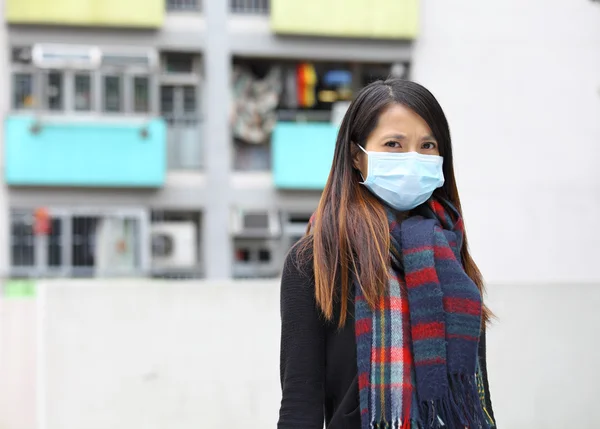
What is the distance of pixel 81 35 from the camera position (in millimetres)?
16812

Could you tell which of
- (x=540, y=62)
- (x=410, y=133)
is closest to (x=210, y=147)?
(x=540, y=62)

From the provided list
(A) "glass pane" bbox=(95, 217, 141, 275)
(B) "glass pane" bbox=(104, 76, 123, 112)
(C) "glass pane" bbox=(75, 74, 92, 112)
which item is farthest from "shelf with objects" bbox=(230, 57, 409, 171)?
(C) "glass pane" bbox=(75, 74, 92, 112)

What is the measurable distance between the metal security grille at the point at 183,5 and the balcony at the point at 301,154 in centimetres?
245

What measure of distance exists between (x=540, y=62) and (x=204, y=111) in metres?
Answer: 6.02

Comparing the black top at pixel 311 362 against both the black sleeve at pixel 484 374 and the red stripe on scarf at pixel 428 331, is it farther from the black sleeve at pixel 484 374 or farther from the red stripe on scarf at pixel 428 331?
the black sleeve at pixel 484 374

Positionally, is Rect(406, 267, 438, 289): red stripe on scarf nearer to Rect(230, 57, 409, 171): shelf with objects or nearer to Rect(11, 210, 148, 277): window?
Rect(11, 210, 148, 277): window

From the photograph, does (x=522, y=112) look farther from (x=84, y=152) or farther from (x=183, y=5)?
(x=84, y=152)

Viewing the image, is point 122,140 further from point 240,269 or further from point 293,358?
point 293,358

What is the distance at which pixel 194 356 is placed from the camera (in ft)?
20.5

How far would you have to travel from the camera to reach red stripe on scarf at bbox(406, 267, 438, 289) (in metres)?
1.97

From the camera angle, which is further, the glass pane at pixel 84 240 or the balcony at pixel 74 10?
the glass pane at pixel 84 240

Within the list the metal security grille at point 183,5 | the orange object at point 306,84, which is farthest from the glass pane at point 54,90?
the orange object at point 306,84

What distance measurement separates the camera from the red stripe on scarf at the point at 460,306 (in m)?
1.97

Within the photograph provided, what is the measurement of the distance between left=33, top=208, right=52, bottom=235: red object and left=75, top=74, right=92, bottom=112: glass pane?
5.99 feet
